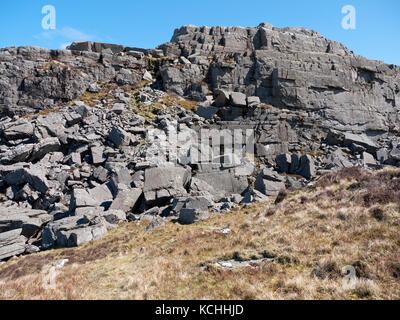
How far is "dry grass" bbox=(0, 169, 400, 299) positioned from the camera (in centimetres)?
623

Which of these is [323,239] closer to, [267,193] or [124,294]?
[124,294]

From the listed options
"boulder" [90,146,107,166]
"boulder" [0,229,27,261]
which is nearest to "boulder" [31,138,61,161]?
"boulder" [90,146,107,166]

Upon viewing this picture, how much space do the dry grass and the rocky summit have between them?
3.06m

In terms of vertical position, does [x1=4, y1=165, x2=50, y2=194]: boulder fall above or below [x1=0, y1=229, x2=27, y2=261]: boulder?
above

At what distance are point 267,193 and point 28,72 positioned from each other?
118 ft

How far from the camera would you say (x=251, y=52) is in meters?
41.0

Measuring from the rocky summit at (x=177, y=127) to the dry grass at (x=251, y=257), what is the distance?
3061 mm

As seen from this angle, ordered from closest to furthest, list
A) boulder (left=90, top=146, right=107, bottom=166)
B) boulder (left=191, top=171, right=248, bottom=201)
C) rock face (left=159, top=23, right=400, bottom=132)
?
boulder (left=191, top=171, right=248, bottom=201) < boulder (left=90, top=146, right=107, bottom=166) < rock face (left=159, top=23, right=400, bottom=132)

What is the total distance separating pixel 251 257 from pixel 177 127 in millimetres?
23146

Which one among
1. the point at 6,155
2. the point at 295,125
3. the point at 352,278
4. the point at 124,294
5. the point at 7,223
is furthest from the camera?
the point at 295,125

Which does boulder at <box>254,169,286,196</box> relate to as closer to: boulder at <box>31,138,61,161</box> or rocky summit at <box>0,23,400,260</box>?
rocky summit at <box>0,23,400,260</box>

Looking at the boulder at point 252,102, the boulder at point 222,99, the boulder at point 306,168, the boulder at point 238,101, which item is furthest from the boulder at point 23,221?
the boulder at point 252,102

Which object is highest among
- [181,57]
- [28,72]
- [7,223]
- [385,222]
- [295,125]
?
[181,57]
